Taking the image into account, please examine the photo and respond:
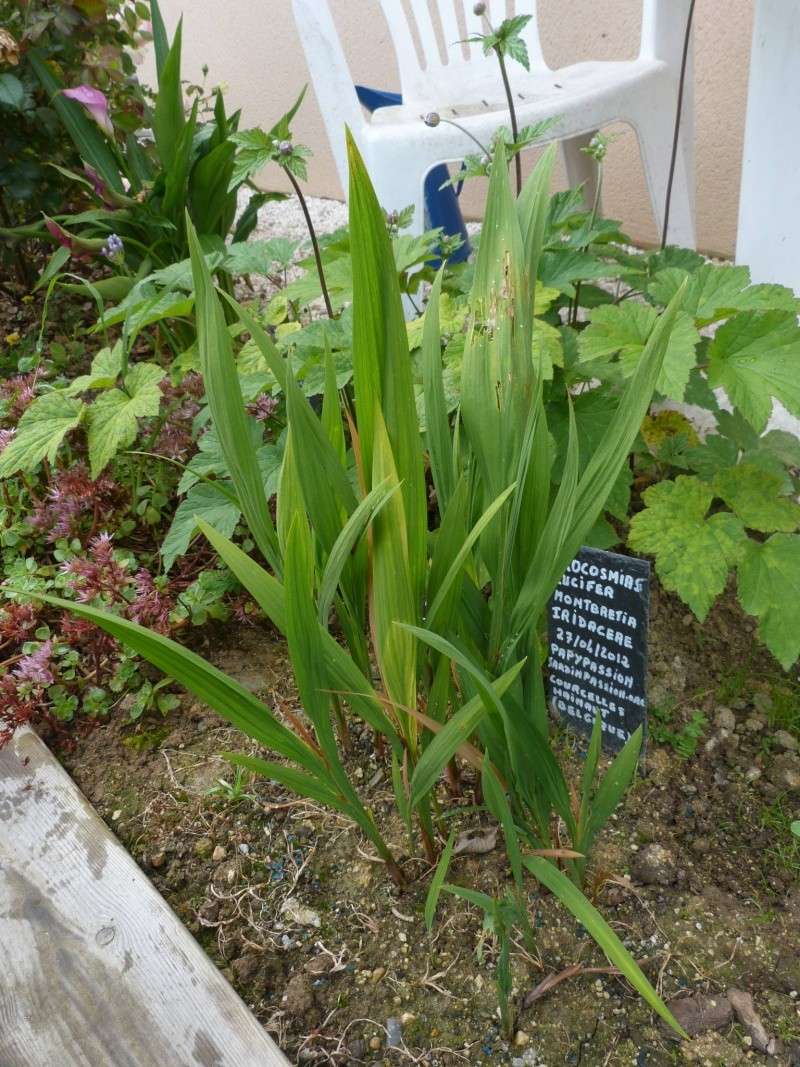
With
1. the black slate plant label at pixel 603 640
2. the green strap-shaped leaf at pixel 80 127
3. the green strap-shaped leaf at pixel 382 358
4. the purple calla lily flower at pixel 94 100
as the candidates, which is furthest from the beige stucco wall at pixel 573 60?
the green strap-shaped leaf at pixel 382 358

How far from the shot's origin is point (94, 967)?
88 cm

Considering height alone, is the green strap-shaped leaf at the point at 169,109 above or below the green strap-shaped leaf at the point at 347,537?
above

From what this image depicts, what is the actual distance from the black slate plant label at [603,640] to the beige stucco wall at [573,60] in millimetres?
1977

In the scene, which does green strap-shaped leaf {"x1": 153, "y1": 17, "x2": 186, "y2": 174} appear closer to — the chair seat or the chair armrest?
the chair seat

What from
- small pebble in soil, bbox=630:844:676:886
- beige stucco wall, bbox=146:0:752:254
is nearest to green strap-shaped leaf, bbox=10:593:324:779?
small pebble in soil, bbox=630:844:676:886

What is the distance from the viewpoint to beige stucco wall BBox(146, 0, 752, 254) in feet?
7.60

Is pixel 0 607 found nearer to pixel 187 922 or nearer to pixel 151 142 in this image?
pixel 187 922

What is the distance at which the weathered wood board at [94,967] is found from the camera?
81cm

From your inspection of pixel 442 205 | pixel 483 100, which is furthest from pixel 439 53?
pixel 442 205

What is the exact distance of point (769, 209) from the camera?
1.39 metres

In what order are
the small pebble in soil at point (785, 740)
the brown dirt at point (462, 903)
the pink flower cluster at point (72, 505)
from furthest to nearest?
1. the pink flower cluster at point (72, 505)
2. the small pebble in soil at point (785, 740)
3. the brown dirt at point (462, 903)

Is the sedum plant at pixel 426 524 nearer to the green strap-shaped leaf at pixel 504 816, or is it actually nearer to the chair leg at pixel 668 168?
the green strap-shaped leaf at pixel 504 816

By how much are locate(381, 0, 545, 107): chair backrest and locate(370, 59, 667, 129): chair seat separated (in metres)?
0.03

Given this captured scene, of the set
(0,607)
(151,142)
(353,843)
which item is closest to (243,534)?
(0,607)
